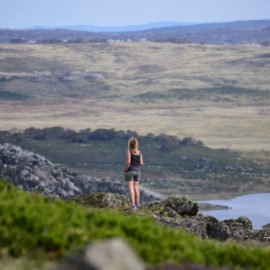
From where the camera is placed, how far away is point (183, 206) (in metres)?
19.7

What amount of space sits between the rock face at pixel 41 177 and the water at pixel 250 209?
10573mm

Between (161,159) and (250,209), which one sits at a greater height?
(250,209)

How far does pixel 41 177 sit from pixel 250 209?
982 inches

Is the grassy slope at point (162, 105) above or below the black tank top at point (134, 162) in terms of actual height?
below

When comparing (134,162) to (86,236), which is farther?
(134,162)

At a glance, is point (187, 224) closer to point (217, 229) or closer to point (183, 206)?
point (217, 229)

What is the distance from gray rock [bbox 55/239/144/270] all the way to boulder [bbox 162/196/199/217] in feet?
40.1

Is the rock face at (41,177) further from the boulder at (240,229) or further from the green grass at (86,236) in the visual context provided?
the green grass at (86,236)

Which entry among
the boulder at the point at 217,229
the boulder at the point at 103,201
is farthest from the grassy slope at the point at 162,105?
the boulder at the point at 217,229

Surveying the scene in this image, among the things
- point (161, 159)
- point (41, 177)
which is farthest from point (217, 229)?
point (161, 159)

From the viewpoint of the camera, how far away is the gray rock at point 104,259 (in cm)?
693

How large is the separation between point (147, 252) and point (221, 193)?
67.7 metres

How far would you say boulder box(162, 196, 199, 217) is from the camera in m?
19.6

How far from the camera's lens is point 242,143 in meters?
103
